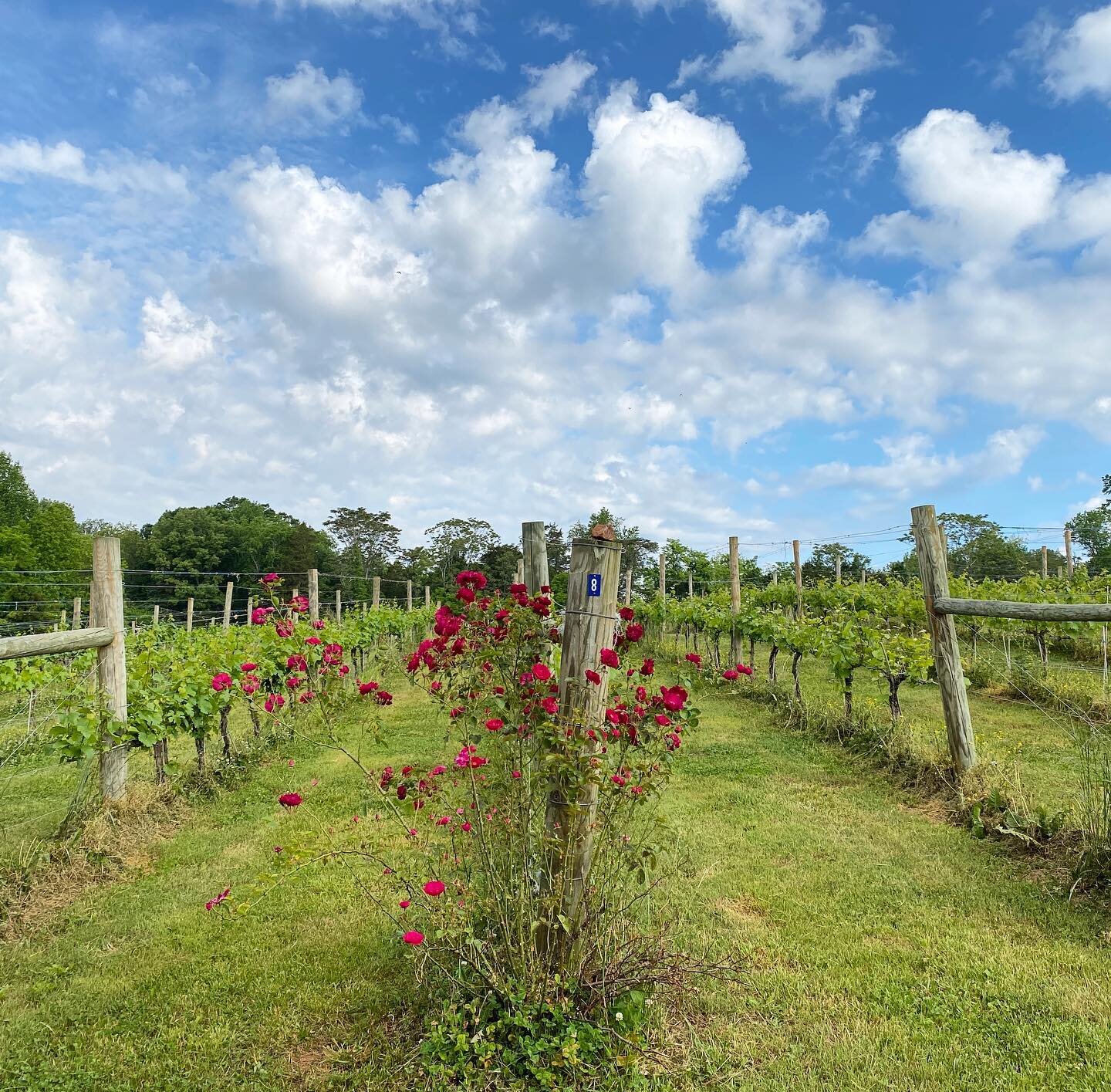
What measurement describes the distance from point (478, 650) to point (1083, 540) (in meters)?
37.8

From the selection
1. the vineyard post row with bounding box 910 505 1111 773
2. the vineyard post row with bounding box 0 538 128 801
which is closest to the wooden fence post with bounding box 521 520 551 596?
the vineyard post row with bounding box 0 538 128 801

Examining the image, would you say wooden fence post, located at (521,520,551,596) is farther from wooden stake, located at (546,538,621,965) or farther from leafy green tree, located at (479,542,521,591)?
leafy green tree, located at (479,542,521,591)

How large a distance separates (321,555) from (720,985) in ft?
157

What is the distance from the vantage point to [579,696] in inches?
92.3

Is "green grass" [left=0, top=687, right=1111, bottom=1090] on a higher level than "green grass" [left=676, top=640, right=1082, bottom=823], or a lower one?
lower

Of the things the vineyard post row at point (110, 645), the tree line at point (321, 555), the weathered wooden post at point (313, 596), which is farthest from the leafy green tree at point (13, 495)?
the vineyard post row at point (110, 645)

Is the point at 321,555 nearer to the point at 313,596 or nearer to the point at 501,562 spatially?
the point at 501,562

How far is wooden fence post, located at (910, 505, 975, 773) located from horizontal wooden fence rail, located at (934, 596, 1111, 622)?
0.36ft

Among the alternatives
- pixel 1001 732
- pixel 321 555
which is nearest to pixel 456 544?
pixel 321 555

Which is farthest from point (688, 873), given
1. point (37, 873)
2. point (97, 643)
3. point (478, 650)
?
point (97, 643)

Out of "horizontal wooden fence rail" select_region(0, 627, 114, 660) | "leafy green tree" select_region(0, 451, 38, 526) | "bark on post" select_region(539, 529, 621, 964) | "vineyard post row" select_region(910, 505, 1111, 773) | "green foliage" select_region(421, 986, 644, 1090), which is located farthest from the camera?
"leafy green tree" select_region(0, 451, 38, 526)

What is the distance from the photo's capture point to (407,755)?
21.2 feet

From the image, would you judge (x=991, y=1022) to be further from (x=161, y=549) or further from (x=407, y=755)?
(x=161, y=549)

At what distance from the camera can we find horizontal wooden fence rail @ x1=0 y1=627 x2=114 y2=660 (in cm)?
353
